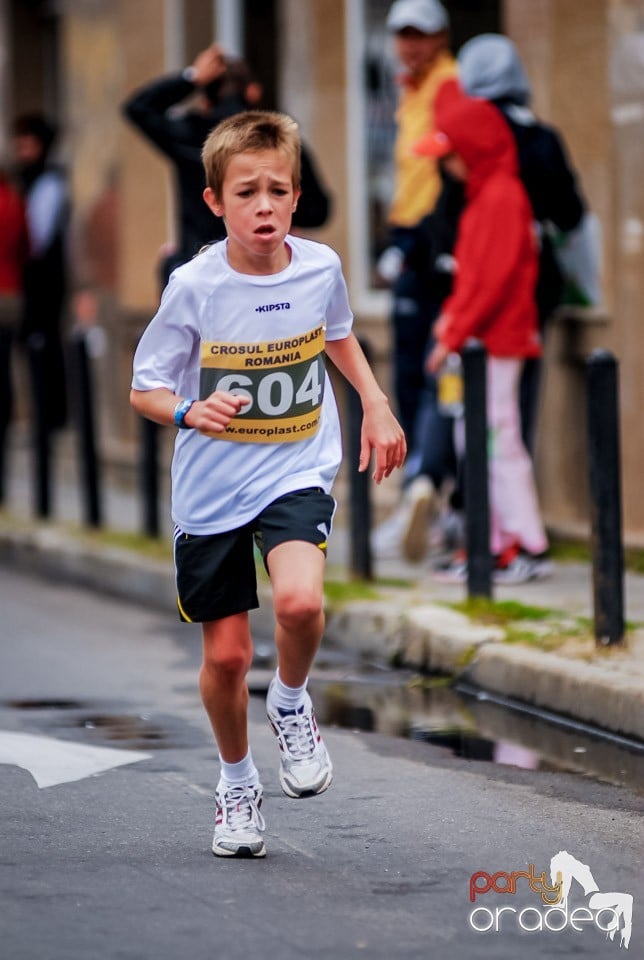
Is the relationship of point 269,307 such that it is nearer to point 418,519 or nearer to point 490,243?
point 490,243

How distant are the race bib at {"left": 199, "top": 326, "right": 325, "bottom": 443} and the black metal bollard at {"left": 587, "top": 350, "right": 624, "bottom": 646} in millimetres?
2124

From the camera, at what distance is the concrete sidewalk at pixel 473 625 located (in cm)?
661

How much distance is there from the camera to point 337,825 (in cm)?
→ 520

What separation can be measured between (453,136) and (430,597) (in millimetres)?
1867

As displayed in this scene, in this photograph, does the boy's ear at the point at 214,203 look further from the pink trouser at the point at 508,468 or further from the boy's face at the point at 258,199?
the pink trouser at the point at 508,468

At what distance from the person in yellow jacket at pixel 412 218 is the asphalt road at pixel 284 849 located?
3.10 meters

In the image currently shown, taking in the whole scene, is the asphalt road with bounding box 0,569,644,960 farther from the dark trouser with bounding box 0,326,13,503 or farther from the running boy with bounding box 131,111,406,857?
the dark trouser with bounding box 0,326,13,503

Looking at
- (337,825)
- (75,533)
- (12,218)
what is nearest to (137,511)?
(75,533)

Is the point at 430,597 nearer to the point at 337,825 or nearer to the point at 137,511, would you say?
the point at 337,825

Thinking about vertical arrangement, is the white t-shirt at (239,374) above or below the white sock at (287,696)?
above

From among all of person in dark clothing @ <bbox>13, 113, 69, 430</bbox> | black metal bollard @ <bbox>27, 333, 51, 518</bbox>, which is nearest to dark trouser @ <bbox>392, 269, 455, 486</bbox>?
black metal bollard @ <bbox>27, 333, 51, 518</bbox>

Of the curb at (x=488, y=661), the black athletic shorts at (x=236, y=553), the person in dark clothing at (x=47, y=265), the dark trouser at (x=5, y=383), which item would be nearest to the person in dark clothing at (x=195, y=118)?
the curb at (x=488, y=661)

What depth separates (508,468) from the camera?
8812 mm

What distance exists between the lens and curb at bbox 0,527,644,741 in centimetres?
648
